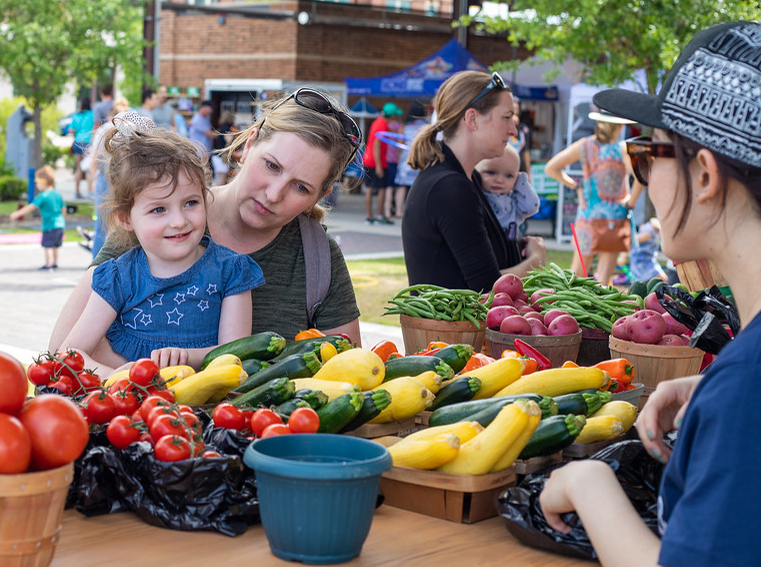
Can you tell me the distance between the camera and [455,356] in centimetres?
303

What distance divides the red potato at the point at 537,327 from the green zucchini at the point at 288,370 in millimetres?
1286

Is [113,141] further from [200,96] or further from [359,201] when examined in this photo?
[200,96]

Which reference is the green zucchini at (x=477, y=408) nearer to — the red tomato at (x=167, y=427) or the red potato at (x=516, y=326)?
the red tomato at (x=167, y=427)

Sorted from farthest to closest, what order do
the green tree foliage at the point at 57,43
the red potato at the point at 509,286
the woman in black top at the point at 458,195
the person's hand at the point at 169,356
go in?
1. the green tree foliage at the point at 57,43
2. the woman in black top at the point at 458,195
3. the red potato at the point at 509,286
4. the person's hand at the point at 169,356

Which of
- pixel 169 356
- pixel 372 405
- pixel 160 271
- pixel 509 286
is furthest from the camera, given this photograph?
pixel 509 286

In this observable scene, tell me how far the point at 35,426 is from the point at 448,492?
990 mm

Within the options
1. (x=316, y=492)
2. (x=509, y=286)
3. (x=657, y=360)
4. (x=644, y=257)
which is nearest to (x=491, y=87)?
(x=509, y=286)

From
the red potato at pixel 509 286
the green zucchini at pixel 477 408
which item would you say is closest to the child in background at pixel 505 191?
the red potato at pixel 509 286

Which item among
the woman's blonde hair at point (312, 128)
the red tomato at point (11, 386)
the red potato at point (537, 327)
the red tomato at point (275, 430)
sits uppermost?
the woman's blonde hair at point (312, 128)

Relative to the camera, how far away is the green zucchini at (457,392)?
8.99 feet

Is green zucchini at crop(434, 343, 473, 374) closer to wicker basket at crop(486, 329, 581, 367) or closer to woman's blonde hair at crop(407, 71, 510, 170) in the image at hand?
wicker basket at crop(486, 329, 581, 367)

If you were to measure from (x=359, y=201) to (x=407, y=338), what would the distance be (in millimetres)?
24058

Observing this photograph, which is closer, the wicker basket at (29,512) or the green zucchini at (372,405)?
the wicker basket at (29,512)

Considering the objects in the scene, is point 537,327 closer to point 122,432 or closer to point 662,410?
point 662,410
